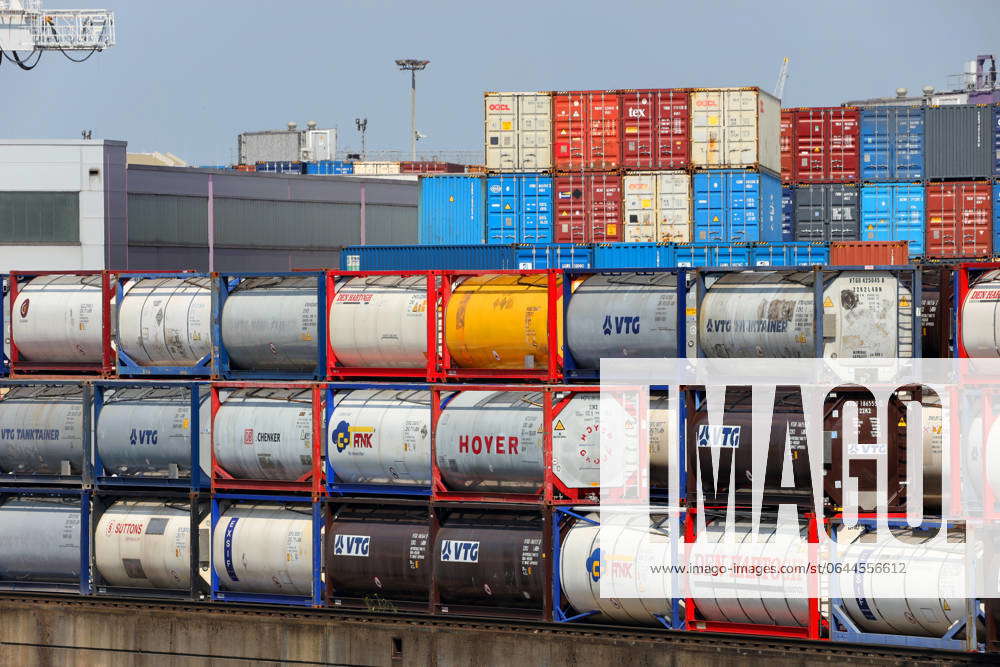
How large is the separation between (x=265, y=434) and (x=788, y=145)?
3853cm

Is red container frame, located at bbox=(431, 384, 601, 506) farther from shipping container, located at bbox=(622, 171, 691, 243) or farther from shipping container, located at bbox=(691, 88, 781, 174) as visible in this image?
shipping container, located at bbox=(691, 88, 781, 174)

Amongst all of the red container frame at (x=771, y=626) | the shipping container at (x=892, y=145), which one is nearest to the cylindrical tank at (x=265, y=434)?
the red container frame at (x=771, y=626)

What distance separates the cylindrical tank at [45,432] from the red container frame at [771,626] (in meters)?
13.7

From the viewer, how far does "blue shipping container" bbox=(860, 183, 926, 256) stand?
59188 millimetres

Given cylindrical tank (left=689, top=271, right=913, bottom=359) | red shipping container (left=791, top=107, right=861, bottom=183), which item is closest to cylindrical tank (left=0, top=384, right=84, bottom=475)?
cylindrical tank (left=689, top=271, right=913, bottom=359)

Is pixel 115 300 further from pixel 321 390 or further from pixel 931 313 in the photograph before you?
pixel 931 313

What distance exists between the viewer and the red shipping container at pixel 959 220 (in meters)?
58.2

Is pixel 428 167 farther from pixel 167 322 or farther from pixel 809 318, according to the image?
pixel 809 318

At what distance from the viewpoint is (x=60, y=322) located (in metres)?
30.0

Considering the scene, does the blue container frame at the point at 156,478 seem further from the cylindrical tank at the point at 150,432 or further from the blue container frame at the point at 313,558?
the blue container frame at the point at 313,558

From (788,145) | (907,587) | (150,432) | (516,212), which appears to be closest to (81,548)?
(150,432)

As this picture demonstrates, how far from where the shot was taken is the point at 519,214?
159 feet

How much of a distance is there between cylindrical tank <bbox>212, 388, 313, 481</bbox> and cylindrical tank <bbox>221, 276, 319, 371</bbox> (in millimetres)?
679

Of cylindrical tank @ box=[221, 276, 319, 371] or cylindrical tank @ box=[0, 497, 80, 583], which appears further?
cylindrical tank @ box=[0, 497, 80, 583]
